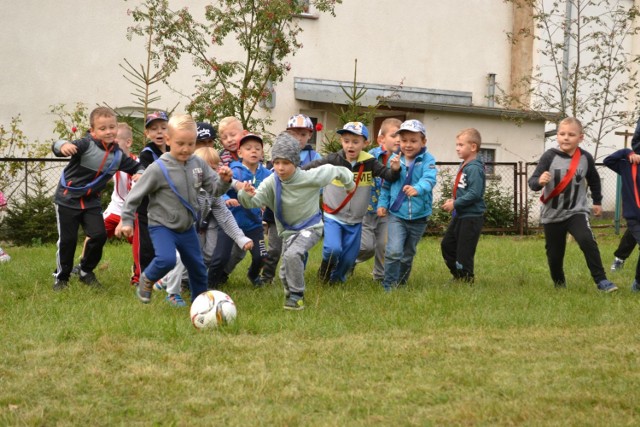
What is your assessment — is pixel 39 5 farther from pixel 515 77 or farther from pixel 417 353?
pixel 417 353

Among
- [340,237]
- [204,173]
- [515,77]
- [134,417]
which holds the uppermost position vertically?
[515,77]

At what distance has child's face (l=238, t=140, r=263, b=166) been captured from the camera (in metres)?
9.38

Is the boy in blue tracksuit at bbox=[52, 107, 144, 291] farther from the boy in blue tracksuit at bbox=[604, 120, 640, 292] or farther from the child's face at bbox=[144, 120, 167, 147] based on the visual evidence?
the boy in blue tracksuit at bbox=[604, 120, 640, 292]

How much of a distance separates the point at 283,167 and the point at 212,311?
61.5 inches

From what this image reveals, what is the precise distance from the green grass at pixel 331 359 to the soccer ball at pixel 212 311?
0.11 meters

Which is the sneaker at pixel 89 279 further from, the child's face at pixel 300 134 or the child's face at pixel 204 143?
the child's face at pixel 300 134

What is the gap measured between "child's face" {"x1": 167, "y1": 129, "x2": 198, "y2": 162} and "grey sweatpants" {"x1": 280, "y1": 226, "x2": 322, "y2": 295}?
Result: 1227mm

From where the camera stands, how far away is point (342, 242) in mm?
9641

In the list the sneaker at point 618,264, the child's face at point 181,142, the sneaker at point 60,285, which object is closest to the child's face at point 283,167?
the child's face at point 181,142

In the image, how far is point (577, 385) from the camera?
214 inches

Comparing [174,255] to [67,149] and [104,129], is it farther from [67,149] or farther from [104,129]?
[104,129]

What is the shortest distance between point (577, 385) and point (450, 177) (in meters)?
15.8

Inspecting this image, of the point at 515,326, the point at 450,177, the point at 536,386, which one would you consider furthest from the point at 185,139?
the point at 450,177

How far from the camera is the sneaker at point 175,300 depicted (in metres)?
8.35
